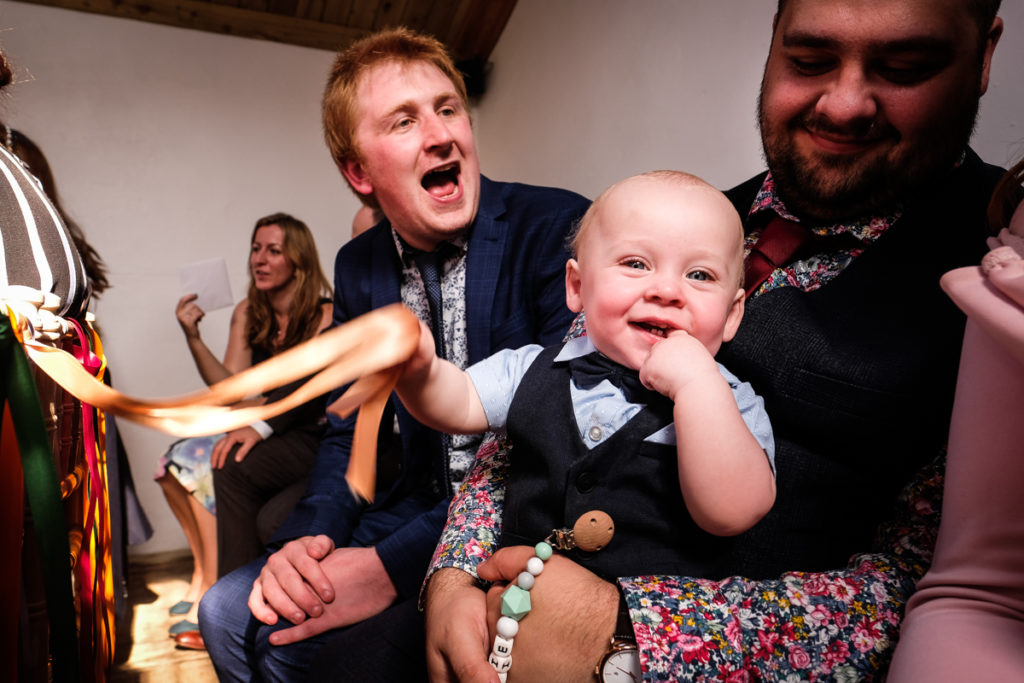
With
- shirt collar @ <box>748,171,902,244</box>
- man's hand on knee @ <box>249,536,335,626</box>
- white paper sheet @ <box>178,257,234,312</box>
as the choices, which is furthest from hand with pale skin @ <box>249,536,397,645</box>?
white paper sheet @ <box>178,257,234,312</box>

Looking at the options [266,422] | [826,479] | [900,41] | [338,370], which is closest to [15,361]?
[338,370]

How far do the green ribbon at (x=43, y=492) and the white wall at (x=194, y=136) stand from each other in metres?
2.21

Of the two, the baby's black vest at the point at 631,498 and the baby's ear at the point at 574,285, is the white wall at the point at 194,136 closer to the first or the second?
the baby's ear at the point at 574,285

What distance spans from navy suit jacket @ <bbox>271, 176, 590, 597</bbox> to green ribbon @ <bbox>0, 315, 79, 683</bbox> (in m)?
0.79

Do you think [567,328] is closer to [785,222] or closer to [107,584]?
[785,222]

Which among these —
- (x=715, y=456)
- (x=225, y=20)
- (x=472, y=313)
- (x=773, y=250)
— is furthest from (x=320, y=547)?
(x=225, y=20)

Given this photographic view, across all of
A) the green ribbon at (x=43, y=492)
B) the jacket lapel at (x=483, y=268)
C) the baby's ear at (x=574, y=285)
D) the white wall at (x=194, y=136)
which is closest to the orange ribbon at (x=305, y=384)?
the green ribbon at (x=43, y=492)

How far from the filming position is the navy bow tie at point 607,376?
2.82ft

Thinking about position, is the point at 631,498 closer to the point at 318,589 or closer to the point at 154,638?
the point at 318,589

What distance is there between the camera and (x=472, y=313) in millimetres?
→ 1480

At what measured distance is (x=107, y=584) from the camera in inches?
35.1

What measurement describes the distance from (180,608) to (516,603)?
8.05 ft

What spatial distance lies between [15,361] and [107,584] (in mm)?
519

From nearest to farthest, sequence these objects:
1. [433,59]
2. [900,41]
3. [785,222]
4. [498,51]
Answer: [900,41]
[785,222]
[433,59]
[498,51]
